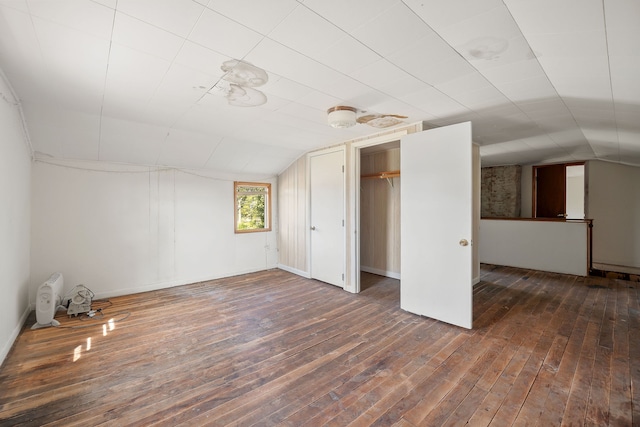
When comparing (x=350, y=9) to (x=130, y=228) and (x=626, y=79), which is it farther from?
(x=130, y=228)

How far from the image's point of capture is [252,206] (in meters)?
5.60

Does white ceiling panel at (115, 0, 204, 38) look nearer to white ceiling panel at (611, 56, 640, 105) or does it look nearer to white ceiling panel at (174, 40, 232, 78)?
white ceiling panel at (174, 40, 232, 78)

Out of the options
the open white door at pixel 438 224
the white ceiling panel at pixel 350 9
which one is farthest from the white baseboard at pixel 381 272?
the white ceiling panel at pixel 350 9

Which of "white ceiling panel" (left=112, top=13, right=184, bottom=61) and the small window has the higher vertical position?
"white ceiling panel" (left=112, top=13, right=184, bottom=61)

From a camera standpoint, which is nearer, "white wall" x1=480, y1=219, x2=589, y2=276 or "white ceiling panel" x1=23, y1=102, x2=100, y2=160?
"white ceiling panel" x1=23, y1=102, x2=100, y2=160

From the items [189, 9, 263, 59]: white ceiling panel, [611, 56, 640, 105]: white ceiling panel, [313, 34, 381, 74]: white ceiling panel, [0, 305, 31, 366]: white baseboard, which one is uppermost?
[313, 34, 381, 74]: white ceiling panel

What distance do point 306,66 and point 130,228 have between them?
378cm

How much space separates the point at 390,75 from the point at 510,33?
798 mm

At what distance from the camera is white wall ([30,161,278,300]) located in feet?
11.7

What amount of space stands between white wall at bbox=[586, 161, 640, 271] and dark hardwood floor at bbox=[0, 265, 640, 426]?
8.06 feet

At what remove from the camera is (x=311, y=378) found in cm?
208

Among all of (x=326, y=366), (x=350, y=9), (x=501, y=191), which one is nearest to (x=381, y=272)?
(x=326, y=366)

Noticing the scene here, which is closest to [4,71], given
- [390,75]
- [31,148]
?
[31,148]

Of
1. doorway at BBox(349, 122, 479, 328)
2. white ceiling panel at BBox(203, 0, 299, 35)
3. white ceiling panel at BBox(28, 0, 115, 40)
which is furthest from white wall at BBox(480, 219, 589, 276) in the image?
white ceiling panel at BBox(28, 0, 115, 40)
